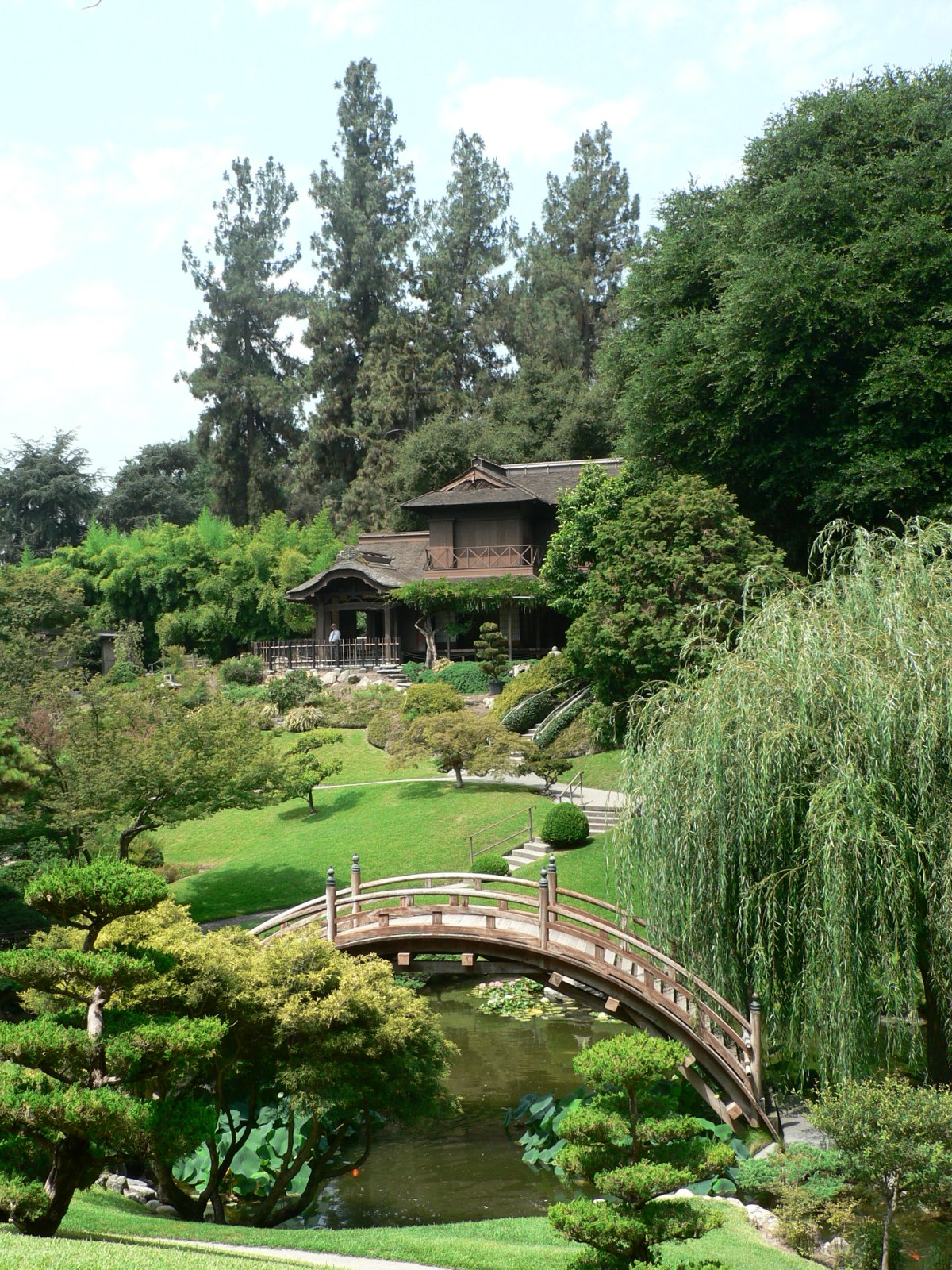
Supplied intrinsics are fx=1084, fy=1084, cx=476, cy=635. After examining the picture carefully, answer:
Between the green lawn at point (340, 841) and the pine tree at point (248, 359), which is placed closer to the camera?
the green lawn at point (340, 841)

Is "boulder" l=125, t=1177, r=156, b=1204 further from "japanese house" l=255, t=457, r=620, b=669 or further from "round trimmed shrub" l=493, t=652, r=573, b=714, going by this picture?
"japanese house" l=255, t=457, r=620, b=669

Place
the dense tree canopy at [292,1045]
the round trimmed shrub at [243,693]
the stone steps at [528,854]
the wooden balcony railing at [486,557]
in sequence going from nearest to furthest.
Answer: the dense tree canopy at [292,1045] → the stone steps at [528,854] → the round trimmed shrub at [243,693] → the wooden balcony railing at [486,557]

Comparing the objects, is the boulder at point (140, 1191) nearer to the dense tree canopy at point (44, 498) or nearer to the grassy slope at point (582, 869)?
the grassy slope at point (582, 869)

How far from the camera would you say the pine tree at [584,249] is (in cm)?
6178

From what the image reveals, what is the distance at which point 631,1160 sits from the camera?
9875mm

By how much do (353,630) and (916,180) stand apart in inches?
1158

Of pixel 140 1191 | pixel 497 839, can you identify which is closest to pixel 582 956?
pixel 140 1191

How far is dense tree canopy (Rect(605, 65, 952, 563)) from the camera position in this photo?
82.0 ft

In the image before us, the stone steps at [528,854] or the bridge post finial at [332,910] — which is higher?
the bridge post finial at [332,910]

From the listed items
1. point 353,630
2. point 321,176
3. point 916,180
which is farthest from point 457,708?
point 321,176

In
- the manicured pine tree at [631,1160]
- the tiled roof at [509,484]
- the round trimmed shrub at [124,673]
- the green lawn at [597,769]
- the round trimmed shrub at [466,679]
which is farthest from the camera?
the tiled roof at [509,484]

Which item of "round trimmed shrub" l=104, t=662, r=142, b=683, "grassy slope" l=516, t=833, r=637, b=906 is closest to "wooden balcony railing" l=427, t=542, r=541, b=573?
"round trimmed shrub" l=104, t=662, r=142, b=683

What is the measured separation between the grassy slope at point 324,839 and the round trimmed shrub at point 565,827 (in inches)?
83.6

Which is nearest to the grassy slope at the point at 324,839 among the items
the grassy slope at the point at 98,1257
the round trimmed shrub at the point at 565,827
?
the round trimmed shrub at the point at 565,827
